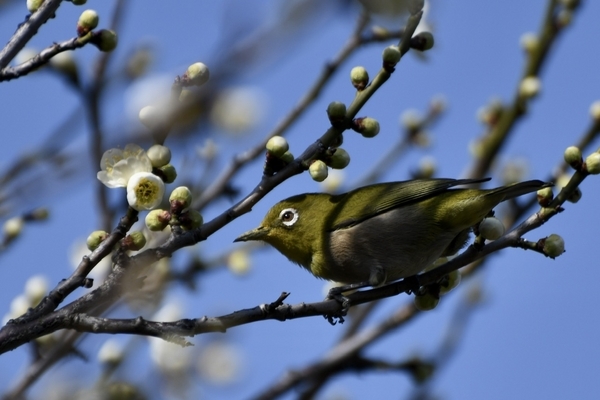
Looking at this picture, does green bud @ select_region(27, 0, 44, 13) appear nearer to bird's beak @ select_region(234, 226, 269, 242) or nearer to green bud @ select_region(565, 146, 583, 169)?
bird's beak @ select_region(234, 226, 269, 242)

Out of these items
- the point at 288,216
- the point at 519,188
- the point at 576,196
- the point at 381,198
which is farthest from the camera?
the point at 288,216

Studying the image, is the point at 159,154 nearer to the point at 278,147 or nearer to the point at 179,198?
the point at 179,198

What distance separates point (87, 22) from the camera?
13.3 feet

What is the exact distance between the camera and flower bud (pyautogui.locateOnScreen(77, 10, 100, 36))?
4.04 meters

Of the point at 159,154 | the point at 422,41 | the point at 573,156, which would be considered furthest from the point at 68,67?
the point at 573,156

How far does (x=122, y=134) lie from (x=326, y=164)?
67.3 inches

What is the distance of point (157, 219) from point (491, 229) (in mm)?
1892

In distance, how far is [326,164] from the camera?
3.83m

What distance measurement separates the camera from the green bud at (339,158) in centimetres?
377

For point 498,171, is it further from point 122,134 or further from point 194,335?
point 122,134

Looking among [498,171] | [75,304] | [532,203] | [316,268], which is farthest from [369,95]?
[498,171]

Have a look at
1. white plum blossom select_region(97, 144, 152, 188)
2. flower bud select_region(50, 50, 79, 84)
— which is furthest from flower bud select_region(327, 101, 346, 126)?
flower bud select_region(50, 50, 79, 84)

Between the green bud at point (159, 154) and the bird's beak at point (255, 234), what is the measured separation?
199 centimetres

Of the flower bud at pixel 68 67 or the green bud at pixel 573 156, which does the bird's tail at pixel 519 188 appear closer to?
the green bud at pixel 573 156
